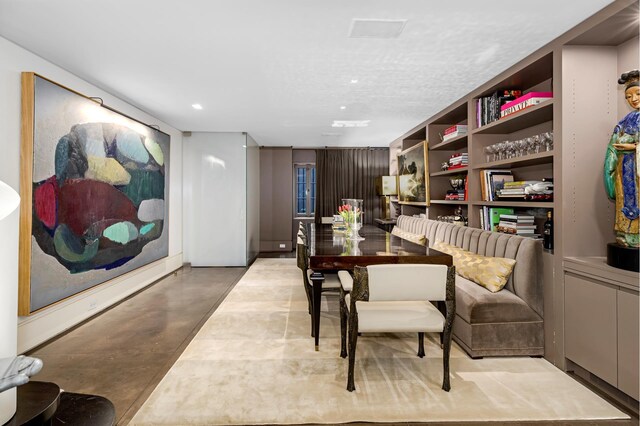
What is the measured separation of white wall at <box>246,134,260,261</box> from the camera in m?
6.56

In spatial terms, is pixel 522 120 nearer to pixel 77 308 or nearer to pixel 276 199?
pixel 77 308

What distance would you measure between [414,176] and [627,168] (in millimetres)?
3667

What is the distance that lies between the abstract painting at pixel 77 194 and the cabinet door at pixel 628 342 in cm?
438

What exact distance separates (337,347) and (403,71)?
2.69 meters

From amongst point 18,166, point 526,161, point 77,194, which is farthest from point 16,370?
point 526,161

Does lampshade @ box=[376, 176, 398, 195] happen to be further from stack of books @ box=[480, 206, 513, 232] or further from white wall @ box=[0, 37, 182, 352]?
white wall @ box=[0, 37, 182, 352]

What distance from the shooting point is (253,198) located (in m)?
7.21

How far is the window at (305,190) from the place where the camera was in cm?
823

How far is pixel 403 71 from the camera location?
3213 millimetres

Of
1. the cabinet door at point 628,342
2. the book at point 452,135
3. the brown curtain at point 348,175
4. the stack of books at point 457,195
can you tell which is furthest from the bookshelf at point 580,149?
the brown curtain at point 348,175

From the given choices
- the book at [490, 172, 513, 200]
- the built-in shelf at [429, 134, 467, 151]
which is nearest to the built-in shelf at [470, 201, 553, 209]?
the book at [490, 172, 513, 200]

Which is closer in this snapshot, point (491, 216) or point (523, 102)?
point (523, 102)

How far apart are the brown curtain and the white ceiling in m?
3.56

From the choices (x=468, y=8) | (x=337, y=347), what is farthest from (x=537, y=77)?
(x=337, y=347)
